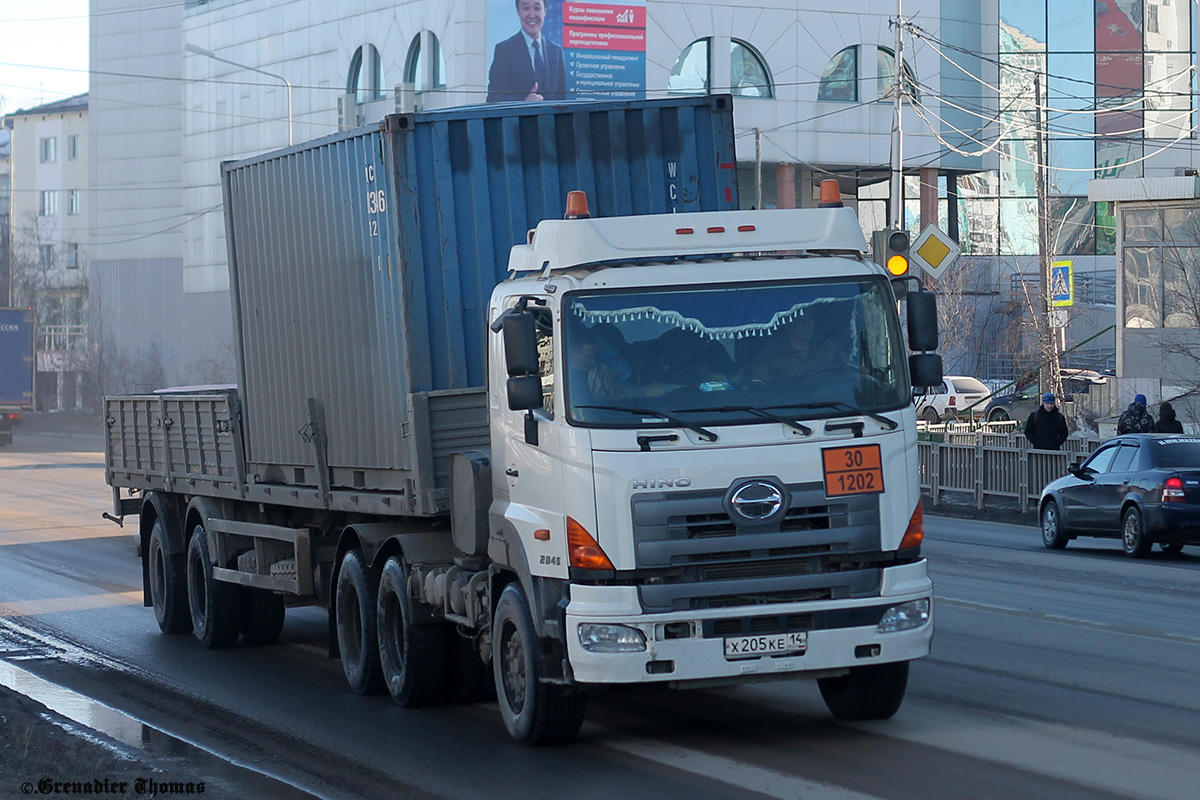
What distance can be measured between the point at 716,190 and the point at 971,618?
15.2ft

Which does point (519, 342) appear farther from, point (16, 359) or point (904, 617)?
point (16, 359)

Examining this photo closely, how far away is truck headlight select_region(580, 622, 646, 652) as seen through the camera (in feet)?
25.6

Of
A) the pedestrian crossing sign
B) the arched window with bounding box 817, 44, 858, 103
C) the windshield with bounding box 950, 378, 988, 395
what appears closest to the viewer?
the pedestrian crossing sign

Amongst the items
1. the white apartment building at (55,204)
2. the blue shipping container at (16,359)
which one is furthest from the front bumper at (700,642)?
the white apartment building at (55,204)

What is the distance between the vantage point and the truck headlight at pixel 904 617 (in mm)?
8062

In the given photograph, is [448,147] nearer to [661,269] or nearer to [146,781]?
[661,269]

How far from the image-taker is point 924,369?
27.8 feet

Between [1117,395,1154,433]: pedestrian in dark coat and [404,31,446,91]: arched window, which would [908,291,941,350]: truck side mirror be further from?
[404,31,446,91]: arched window

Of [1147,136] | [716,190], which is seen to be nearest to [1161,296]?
[716,190]

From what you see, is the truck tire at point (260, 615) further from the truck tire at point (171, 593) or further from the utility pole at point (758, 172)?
the utility pole at point (758, 172)

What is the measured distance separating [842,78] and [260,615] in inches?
1870

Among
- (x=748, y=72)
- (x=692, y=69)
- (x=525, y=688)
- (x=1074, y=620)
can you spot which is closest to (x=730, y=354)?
(x=525, y=688)

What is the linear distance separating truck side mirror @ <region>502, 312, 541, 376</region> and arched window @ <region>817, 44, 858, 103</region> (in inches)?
1986

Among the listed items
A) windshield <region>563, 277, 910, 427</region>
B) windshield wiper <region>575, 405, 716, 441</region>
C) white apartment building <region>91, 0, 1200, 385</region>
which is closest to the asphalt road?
windshield wiper <region>575, 405, 716, 441</region>
